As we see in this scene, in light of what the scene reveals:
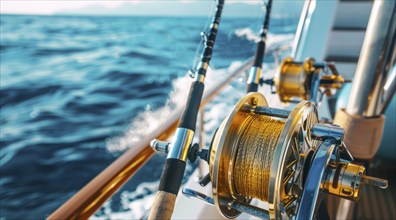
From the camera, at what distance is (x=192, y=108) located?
2.27 ft

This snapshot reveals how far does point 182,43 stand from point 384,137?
10.6 feet

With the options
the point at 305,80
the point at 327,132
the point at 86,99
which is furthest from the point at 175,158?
the point at 86,99

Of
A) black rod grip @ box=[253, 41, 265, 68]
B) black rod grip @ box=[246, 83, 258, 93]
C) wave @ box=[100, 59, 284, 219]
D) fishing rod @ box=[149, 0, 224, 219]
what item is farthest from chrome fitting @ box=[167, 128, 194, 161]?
wave @ box=[100, 59, 284, 219]

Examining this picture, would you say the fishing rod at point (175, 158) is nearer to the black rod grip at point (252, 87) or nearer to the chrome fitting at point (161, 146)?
the chrome fitting at point (161, 146)

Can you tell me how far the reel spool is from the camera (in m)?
0.47

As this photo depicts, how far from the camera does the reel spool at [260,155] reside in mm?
475

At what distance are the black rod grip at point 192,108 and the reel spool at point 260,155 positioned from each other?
0.09 metres

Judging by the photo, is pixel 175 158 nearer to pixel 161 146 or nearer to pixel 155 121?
pixel 161 146

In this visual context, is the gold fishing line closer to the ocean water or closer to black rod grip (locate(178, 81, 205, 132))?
black rod grip (locate(178, 81, 205, 132))

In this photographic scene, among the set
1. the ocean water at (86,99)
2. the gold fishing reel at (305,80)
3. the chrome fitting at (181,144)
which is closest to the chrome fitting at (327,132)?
the chrome fitting at (181,144)

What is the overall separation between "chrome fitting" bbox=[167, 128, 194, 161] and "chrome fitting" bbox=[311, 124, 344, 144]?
8.1 inches

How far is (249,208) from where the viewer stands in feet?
1.81

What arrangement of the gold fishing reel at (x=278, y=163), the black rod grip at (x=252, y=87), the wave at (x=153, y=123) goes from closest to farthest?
1. the gold fishing reel at (x=278, y=163)
2. the black rod grip at (x=252, y=87)
3. the wave at (x=153, y=123)

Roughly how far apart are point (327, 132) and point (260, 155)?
114 millimetres
